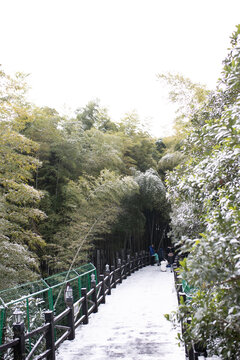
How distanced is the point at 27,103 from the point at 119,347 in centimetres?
750

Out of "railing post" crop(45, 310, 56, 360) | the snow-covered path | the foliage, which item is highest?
the foliage

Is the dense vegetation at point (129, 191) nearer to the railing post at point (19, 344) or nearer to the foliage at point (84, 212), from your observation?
the foliage at point (84, 212)

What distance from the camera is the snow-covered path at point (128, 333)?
391cm

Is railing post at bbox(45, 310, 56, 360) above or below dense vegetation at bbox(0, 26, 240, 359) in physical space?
below

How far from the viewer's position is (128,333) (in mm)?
4730

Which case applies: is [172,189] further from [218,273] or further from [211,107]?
[218,273]

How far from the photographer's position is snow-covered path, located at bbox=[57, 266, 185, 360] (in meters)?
3.91

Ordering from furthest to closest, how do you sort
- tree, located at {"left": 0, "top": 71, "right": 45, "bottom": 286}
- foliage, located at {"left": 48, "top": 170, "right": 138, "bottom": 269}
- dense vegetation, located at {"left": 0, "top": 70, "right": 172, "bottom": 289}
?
foliage, located at {"left": 48, "top": 170, "right": 138, "bottom": 269} → dense vegetation, located at {"left": 0, "top": 70, "right": 172, "bottom": 289} → tree, located at {"left": 0, "top": 71, "right": 45, "bottom": 286}

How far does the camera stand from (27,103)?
985 cm

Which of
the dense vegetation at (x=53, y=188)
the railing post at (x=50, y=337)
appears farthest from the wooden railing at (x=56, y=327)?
the dense vegetation at (x=53, y=188)

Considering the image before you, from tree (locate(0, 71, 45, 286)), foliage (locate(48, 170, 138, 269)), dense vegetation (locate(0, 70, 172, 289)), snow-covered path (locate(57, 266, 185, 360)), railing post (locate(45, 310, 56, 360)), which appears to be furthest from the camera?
foliage (locate(48, 170, 138, 269))

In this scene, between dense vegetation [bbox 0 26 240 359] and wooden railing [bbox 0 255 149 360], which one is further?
wooden railing [bbox 0 255 149 360]

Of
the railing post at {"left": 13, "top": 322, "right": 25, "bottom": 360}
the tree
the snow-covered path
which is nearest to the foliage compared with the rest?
the tree

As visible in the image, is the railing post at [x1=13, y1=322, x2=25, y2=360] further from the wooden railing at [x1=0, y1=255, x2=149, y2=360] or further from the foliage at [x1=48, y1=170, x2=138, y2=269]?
the foliage at [x1=48, y1=170, x2=138, y2=269]
